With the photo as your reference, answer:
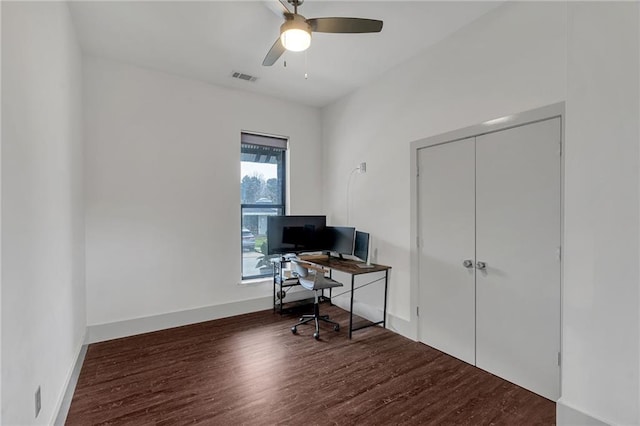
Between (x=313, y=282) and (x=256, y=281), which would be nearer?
(x=313, y=282)

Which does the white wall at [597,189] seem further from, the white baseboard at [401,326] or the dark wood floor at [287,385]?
the white baseboard at [401,326]

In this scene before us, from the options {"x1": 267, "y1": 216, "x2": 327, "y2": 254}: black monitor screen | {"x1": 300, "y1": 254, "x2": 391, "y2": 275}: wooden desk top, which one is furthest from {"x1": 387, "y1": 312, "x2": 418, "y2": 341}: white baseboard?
{"x1": 267, "y1": 216, "x2": 327, "y2": 254}: black monitor screen

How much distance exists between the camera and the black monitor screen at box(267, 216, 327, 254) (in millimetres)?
4070

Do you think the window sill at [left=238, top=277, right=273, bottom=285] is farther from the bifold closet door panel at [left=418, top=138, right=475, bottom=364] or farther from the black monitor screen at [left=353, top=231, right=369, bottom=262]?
the bifold closet door panel at [left=418, top=138, right=475, bottom=364]

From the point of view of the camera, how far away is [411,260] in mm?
3346

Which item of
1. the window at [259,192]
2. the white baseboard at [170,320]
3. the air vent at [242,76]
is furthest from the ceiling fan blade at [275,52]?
the white baseboard at [170,320]

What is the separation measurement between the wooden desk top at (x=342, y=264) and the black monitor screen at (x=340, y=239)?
146 mm

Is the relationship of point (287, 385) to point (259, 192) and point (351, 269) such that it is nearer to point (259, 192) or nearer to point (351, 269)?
point (351, 269)

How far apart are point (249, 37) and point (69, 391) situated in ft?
11.2

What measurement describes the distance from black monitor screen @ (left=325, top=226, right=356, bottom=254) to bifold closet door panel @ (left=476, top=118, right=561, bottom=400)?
5.23 ft

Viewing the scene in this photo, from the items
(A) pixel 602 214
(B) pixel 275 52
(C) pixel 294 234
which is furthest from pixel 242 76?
(A) pixel 602 214

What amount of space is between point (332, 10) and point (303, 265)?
265cm

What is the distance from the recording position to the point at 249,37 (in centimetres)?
293

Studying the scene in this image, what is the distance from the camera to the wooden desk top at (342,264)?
3449 millimetres
